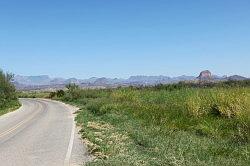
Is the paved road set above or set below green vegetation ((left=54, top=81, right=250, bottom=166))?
below

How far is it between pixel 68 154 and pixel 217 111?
10.8 m

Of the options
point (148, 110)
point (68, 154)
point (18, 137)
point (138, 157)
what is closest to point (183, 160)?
point (138, 157)

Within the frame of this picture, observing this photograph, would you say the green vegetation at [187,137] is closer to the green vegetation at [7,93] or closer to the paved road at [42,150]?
the paved road at [42,150]

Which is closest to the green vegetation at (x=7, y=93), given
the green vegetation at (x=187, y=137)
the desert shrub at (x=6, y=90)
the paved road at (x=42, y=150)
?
the desert shrub at (x=6, y=90)

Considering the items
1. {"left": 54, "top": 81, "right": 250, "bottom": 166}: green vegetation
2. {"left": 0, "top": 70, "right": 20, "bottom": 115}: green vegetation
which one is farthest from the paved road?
{"left": 0, "top": 70, "right": 20, "bottom": 115}: green vegetation

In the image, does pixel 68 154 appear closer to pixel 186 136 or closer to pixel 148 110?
pixel 186 136

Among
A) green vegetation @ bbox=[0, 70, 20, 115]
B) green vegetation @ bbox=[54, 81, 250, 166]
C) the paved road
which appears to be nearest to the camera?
green vegetation @ bbox=[54, 81, 250, 166]

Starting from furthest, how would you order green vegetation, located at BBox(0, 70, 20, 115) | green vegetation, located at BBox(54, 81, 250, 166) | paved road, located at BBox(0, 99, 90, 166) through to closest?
green vegetation, located at BBox(0, 70, 20, 115) < paved road, located at BBox(0, 99, 90, 166) < green vegetation, located at BBox(54, 81, 250, 166)

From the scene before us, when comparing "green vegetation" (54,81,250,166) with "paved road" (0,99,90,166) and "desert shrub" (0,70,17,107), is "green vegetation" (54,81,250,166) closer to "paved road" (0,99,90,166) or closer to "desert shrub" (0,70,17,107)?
"paved road" (0,99,90,166)

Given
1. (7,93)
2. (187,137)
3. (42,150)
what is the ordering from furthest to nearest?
(7,93), (42,150), (187,137)

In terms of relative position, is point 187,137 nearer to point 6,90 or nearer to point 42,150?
point 42,150

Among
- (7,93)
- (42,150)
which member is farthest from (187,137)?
(7,93)

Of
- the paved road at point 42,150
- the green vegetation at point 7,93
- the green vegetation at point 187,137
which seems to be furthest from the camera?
the green vegetation at point 7,93

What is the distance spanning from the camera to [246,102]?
64.8 ft
